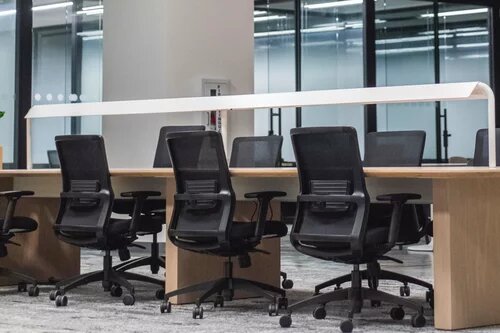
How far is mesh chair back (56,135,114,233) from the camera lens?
5.27 metres

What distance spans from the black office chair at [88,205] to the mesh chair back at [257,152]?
138cm

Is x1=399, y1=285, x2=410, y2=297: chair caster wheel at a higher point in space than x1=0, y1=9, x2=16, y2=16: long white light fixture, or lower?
lower

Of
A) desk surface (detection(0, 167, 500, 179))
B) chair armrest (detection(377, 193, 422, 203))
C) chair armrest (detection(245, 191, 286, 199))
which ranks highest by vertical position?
desk surface (detection(0, 167, 500, 179))

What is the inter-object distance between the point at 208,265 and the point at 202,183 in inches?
29.0

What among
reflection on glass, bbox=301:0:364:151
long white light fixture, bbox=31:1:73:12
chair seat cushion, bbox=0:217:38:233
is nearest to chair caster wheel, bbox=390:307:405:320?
chair seat cushion, bbox=0:217:38:233

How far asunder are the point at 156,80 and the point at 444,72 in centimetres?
582

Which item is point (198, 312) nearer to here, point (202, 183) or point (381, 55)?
point (202, 183)

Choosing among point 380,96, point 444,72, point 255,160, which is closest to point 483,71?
point 444,72

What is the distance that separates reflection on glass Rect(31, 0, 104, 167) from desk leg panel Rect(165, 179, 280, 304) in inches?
222

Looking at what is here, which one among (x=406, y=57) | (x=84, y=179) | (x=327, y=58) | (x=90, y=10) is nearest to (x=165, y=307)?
(x=84, y=179)

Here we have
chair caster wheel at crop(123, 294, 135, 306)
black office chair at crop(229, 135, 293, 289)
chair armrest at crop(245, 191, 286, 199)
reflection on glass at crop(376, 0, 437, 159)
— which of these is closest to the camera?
chair armrest at crop(245, 191, 286, 199)

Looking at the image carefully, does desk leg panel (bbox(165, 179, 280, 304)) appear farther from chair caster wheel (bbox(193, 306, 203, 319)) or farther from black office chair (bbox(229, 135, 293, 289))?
black office chair (bbox(229, 135, 293, 289))

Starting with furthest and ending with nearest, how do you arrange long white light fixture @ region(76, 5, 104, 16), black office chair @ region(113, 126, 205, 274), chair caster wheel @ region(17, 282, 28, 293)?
long white light fixture @ region(76, 5, 104, 16) → chair caster wheel @ region(17, 282, 28, 293) → black office chair @ region(113, 126, 205, 274)

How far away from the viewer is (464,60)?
13.2 meters
